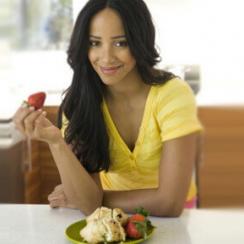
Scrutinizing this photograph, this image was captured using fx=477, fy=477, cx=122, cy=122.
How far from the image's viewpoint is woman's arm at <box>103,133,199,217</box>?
3.67 feet

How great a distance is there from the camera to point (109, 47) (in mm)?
1130

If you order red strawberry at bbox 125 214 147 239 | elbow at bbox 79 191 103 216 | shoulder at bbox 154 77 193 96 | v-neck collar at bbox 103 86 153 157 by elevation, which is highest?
shoulder at bbox 154 77 193 96

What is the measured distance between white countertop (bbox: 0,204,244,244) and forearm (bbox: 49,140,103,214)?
0.12 ft

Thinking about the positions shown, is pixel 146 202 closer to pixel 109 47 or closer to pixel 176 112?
pixel 176 112

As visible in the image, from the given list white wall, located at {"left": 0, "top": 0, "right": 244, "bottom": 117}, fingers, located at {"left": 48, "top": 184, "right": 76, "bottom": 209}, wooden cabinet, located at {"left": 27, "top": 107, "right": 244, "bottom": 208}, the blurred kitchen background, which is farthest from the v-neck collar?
white wall, located at {"left": 0, "top": 0, "right": 244, "bottom": 117}

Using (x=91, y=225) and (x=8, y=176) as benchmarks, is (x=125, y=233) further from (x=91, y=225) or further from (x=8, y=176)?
(x=8, y=176)

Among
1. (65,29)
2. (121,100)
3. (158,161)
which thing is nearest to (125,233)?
(158,161)

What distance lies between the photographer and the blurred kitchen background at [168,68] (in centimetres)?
251

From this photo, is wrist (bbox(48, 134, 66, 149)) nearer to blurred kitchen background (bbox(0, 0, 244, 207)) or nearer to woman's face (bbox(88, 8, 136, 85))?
woman's face (bbox(88, 8, 136, 85))

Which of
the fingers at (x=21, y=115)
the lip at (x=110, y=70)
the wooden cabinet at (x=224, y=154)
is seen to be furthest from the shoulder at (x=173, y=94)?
the wooden cabinet at (x=224, y=154)

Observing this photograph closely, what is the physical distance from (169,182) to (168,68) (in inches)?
63.8

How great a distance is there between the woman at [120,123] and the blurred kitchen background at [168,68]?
44.3 inches

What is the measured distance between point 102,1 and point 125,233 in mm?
553

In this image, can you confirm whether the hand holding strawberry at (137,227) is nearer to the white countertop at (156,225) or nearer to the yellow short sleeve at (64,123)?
the white countertop at (156,225)
